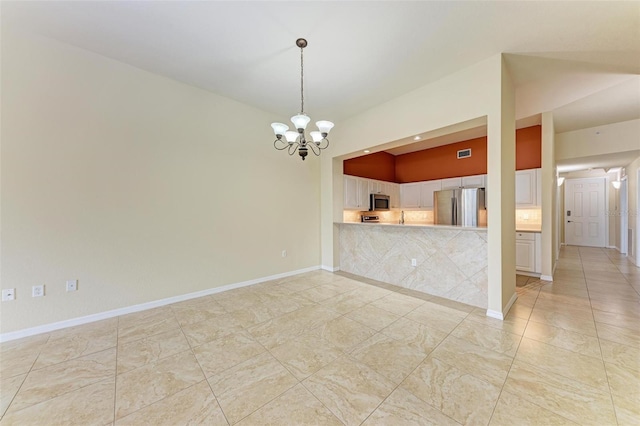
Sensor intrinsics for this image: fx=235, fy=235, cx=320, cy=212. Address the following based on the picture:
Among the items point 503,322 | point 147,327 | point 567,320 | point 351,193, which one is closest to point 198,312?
point 147,327

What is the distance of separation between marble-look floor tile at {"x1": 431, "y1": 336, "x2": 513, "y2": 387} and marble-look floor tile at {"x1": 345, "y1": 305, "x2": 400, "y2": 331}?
2.03 feet

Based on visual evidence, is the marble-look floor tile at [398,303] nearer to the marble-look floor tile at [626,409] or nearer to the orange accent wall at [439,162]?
the marble-look floor tile at [626,409]

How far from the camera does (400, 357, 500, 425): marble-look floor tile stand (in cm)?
150

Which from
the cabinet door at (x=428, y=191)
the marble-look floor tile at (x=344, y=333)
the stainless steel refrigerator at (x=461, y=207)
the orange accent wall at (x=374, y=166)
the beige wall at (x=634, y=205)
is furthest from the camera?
the cabinet door at (x=428, y=191)

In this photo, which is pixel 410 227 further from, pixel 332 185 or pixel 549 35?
pixel 549 35

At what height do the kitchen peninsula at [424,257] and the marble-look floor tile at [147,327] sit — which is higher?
the kitchen peninsula at [424,257]

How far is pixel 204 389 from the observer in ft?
5.67

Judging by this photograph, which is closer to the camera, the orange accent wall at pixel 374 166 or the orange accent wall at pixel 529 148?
the orange accent wall at pixel 529 148

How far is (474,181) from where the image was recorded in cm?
541

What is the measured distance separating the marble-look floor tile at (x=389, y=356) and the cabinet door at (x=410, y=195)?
4.90 meters

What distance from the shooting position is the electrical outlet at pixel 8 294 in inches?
94.6

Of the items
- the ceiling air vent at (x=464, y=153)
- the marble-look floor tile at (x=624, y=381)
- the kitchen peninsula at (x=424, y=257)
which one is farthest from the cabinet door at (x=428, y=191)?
the marble-look floor tile at (x=624, y=381)

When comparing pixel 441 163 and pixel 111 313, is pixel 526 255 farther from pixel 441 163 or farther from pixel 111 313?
pixel 111 313

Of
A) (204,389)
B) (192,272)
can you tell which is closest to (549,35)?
(204,389)
